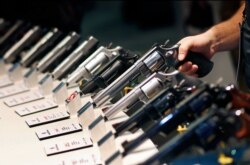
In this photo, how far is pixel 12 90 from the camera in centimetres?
230

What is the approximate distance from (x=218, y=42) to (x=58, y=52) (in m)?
0.68

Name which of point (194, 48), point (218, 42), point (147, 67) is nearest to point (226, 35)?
point (218, 42)

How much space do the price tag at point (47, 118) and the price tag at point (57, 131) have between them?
0.08m

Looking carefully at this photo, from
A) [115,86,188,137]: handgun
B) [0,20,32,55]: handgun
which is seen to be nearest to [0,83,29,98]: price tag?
[0,20,32,55]: handgun

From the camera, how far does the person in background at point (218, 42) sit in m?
1.79

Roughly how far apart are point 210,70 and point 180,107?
21.5 inches

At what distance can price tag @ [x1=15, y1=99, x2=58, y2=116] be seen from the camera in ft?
6.51

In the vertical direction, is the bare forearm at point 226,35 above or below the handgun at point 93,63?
below

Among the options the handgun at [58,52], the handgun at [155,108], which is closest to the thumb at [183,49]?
the handgun at [155,108]

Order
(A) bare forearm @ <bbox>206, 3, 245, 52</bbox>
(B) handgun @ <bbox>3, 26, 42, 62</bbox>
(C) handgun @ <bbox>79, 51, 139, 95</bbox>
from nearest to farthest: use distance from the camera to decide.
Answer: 1. (C) handgun @ <bbox>79, 51, 139, 95</bbox>
2. (A) bare forearm @ <bbox>206, 3, 245, 52</bbox>
3. (B) handgun @ <bbox>3, 26, 42, 62</bbox>

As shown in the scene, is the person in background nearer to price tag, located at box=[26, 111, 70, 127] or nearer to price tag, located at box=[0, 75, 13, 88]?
price tag, located at box=[26, 111, 70, 127]

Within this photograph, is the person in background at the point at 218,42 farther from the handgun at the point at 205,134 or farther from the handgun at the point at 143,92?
the handgun at the point at 205,134

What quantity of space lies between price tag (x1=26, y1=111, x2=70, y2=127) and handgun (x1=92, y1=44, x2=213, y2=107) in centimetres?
15

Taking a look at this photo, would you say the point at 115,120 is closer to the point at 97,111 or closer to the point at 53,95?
the point at 97,111
